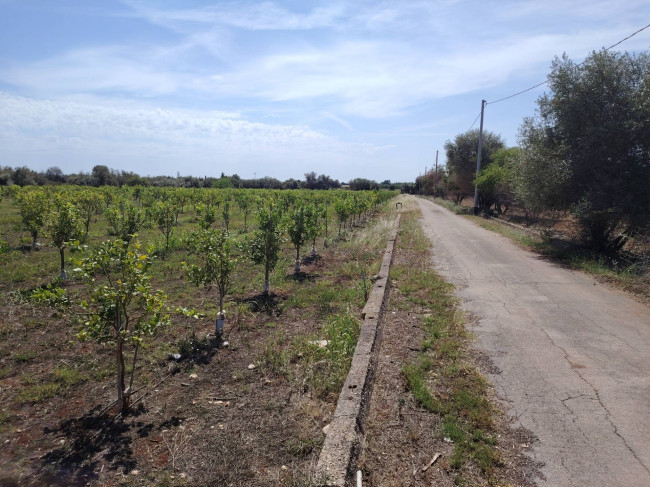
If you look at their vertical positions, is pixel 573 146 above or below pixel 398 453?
above

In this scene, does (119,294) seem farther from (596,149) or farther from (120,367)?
(596,149)

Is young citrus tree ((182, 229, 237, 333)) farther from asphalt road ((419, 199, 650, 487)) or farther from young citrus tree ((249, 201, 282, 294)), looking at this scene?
asphalt road ((419, 199, 650, 487))

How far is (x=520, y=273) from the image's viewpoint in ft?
34.3

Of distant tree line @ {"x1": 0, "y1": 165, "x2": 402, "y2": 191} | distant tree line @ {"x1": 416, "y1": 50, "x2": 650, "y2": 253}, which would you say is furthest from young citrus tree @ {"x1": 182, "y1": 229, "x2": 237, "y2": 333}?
distant tree line @ {"x1": 0, "y1": 165, "x2": 402, "y2": 191}

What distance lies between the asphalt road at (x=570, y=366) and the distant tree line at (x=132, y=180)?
58.0 metres

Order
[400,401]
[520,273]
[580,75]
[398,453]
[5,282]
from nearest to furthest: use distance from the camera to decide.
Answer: [398,453], [400,401], [5,282], [520,273], [580,75]

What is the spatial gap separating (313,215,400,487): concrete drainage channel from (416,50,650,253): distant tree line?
378 inches

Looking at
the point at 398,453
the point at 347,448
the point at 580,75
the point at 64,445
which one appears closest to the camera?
the point at 347,448

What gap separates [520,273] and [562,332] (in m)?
4.45

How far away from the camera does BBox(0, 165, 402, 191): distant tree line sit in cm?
5528

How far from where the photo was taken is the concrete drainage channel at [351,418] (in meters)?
3.10

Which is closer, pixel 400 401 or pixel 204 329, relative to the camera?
pixel 400 401

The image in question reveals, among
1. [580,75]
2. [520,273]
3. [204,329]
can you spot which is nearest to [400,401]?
[204,329]

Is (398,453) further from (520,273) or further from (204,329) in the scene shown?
(520,273)
